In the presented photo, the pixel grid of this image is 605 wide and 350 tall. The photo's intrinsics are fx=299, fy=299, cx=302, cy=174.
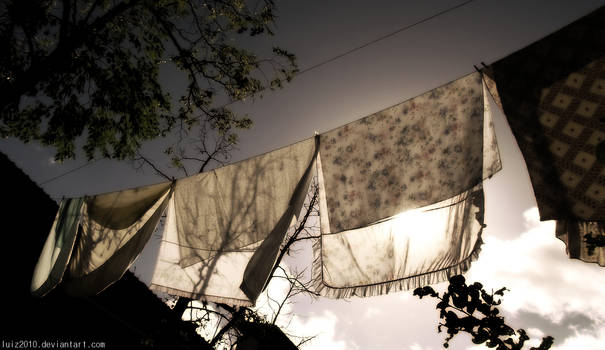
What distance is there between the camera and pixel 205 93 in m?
6.82

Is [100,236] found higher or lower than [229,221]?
lower

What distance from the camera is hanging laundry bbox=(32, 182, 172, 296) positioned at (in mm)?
3346

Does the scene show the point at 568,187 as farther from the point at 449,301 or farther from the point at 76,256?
the point at 76,256

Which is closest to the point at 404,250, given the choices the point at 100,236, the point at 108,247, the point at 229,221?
the point at 229,221

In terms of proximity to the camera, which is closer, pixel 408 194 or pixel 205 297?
pixel 408 194

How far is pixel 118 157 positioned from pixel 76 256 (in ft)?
9.25

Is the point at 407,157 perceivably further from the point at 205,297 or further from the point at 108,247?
the point at 108,247

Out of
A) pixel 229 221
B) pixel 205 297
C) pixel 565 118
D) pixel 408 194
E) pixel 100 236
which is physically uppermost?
pixel 565 118

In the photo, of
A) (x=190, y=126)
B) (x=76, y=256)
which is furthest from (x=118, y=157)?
(x=76, y=256)

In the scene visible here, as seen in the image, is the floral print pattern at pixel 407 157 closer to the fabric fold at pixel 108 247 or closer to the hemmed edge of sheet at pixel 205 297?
the hemmed edge of sheet at pixel 205 297

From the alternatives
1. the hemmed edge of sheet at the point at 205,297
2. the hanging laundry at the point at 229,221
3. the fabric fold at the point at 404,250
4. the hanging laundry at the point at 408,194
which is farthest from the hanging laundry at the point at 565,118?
the hemmed edge of sheet at the point at 205,297

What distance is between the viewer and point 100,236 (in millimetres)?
3766

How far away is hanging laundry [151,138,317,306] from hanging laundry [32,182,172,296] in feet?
1.02

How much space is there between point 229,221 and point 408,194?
190 centimetres
